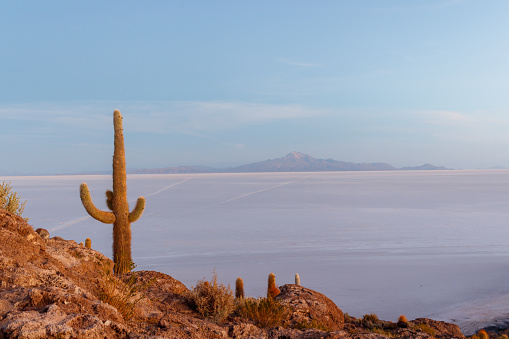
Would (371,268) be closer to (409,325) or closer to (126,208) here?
(409,325)

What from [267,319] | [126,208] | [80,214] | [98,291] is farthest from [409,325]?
[80,214]

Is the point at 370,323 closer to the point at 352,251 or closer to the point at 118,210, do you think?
the point at 118,210

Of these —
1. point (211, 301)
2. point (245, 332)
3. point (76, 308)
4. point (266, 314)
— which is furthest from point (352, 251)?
point (76, 308)

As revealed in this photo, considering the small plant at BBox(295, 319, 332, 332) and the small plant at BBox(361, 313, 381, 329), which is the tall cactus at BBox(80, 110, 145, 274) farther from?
the small plant at BBox(295, 319, 332, 332)

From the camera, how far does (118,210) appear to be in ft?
42.0

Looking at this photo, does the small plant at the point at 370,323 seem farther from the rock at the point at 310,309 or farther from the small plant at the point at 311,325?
the small plant at the point at 311,325

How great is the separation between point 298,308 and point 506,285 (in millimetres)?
11478

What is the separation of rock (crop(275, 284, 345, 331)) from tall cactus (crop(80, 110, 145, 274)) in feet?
18.4

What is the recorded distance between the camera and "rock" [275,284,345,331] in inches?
295

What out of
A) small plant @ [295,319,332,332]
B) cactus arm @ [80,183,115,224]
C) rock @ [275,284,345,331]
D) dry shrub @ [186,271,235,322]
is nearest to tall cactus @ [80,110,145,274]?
cactus arm @ [80,183,115,224]

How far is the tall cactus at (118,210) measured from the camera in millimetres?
12203

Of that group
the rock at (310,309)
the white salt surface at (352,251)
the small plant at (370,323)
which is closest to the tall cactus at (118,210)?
the white salt surface at (352,251)

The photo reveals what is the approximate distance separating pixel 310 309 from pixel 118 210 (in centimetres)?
702

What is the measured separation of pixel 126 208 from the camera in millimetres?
13008
